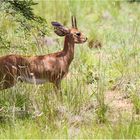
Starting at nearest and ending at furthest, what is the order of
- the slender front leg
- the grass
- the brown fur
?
the grass, the slender front leg, the brown fur

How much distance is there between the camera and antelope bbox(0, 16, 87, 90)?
296 inches

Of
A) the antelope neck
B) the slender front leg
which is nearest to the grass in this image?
the slender front leg

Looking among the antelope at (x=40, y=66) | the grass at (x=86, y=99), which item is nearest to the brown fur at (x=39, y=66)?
the antelope at (x=40, y=66)

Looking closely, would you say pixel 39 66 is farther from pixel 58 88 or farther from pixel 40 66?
pixel 58 88

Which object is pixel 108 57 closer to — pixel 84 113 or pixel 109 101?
pixel 109 101

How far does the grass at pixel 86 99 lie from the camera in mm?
6242

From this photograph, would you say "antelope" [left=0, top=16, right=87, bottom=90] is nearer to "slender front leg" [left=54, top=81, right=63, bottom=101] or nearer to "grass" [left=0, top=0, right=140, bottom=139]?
"slender front leg" [left=54, top=81, right=63, bottom=101]

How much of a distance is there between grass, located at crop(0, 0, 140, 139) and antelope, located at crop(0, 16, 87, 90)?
0.42ft

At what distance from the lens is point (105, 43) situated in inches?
438

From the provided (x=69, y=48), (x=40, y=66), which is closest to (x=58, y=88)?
(x=40, y=66)

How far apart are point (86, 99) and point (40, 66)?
853 mm

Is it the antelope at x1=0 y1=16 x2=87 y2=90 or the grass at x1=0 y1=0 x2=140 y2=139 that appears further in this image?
→ the antelope at x1=0 y1=16 x2=87 y2=90

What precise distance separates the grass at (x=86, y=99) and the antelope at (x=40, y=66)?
0.13m

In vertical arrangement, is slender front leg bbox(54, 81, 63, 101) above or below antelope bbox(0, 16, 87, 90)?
below
